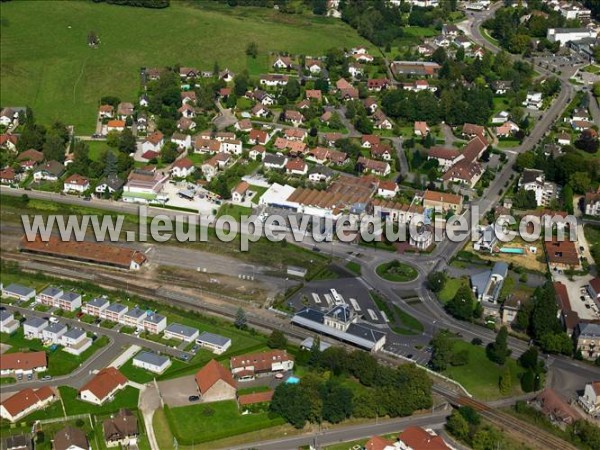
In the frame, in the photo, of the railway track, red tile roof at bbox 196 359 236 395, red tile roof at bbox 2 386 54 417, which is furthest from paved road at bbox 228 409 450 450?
red tile roof at bbox 2 386 54 417

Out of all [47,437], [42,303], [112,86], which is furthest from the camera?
[112,86]

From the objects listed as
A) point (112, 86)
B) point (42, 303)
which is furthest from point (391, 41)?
point (42, 303)

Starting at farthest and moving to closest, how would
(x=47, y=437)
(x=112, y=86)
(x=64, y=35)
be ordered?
(x=64, y=35) < (x=112, y=86) < (x=47, y=437)

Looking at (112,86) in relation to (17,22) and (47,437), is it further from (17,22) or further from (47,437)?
(47,437)

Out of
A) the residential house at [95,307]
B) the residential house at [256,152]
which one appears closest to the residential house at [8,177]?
the residential house at [256,152]

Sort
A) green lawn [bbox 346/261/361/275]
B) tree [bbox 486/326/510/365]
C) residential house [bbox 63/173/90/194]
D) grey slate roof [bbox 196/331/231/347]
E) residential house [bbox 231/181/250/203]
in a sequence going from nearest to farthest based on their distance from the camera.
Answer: tree [bbox 486/326/510/365], grey slate roof [bbox 196/331/231/347], green lawn [bbox 346/261/361/275], residential house [bbox 231/181/250/203], residential house [bbox 63/173/90/194]

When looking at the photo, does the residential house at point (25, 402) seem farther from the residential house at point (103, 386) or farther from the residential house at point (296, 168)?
the residential house at point (296, 168)

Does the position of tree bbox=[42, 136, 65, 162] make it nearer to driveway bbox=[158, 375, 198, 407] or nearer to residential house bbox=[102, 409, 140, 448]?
driveway bbox=[158, 375, 198, 407]

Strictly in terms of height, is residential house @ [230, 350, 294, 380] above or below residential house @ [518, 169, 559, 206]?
below
